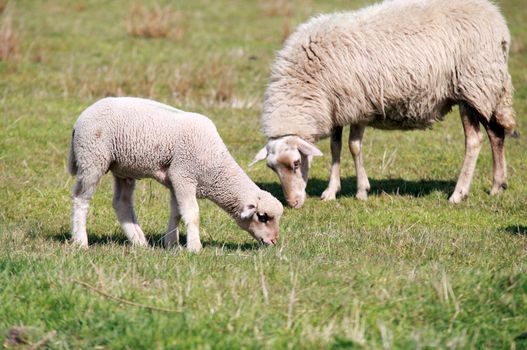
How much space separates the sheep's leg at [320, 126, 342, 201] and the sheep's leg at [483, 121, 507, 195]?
157cm

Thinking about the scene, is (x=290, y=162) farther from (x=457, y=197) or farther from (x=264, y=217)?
(x=457, y=197)

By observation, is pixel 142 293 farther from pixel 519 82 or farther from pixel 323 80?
pixel 519 82

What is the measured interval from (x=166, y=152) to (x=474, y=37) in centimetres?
398

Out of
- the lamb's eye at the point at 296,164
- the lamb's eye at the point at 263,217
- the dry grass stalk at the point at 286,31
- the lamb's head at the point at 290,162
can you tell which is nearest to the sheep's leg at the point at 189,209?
the lamb's eye at the point at 263,217

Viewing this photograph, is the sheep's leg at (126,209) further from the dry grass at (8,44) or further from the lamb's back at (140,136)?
the dry grass at (8,44)

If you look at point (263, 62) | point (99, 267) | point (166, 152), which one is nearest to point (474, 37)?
point (166, 152)

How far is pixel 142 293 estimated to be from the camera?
16.4 feet

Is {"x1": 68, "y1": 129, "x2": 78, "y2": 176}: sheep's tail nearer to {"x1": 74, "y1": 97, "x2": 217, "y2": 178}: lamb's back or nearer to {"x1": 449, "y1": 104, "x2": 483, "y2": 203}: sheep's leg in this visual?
{"x1": 74, "y1": 97, "x2": 217, "y2": 178}: lamb's back

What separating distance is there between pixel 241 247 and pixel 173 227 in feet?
1.85

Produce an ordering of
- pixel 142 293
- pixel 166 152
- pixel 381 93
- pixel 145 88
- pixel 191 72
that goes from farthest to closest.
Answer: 1. pixel 191 72
2. pixel 145 88
3. pixel 381 93
4. pixel 166 152
5. pixel 142 293

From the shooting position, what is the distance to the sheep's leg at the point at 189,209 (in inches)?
268

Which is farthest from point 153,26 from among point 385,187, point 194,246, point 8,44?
point 194,246

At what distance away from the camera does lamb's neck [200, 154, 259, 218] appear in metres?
6.90

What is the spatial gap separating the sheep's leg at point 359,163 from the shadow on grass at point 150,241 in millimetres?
2330
